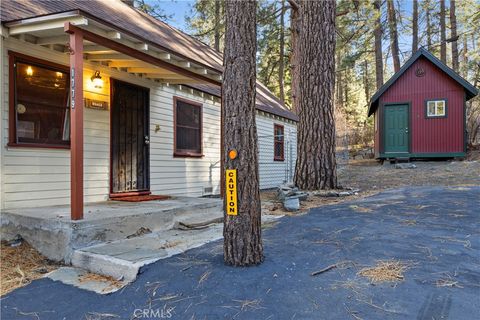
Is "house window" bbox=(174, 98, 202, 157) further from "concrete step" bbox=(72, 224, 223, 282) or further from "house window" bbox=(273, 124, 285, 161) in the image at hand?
"house window" bbox=(273, 124, 285, 161)

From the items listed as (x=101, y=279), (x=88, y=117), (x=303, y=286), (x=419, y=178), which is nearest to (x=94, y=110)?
(x=88, y=117)

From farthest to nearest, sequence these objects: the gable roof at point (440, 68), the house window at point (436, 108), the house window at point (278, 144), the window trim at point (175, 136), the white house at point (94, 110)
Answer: the house window at point (436, 108), the gable roof at point (440, 68), the house window at point (278, 144), the window trim at point (175, 136), the white house at point (94, 110)

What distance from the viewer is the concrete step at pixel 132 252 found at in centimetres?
308

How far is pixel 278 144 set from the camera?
1220 cm

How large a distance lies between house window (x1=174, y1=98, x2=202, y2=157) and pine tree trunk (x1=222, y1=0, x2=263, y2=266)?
4.47 meters

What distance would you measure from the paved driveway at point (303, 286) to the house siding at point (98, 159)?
79.4 inches

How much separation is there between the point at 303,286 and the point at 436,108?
13.4 m

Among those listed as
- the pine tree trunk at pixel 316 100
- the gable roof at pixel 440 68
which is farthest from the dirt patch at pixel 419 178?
the gable roof at pixel 440 68

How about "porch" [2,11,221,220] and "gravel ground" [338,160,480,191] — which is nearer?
"porch" [2,11,221,220]

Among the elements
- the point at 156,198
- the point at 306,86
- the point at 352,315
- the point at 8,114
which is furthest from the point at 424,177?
the point at 8,114

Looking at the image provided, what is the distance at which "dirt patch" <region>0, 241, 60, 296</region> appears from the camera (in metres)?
3.08

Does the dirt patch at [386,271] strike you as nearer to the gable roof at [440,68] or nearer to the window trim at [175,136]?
the window trim at [175,136]

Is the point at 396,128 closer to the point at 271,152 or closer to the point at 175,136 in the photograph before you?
the point at 271,152

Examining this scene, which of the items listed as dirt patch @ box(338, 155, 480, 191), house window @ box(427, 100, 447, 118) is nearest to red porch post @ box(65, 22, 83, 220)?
dirt patch @ box(338, 155, 480, 191)
